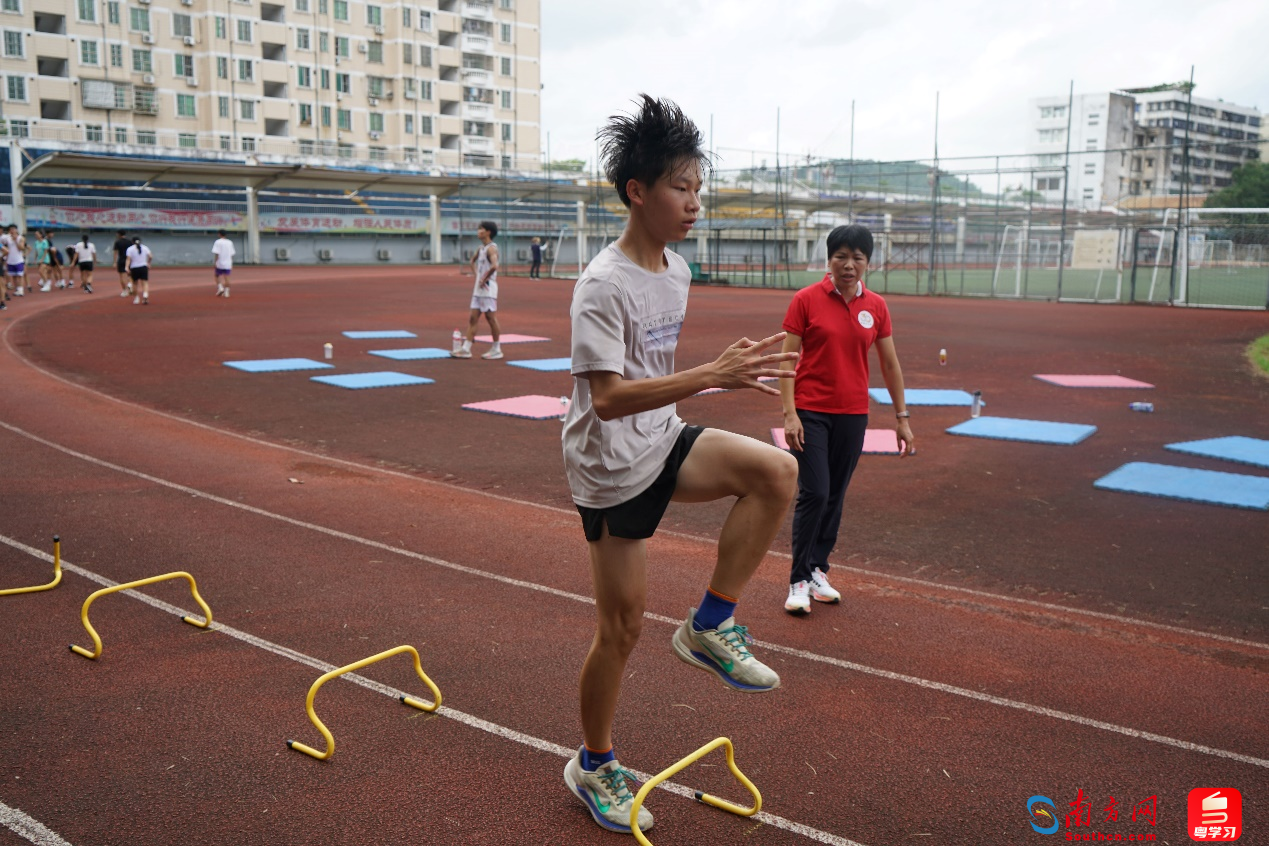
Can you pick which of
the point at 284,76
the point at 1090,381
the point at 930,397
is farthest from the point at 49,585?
the point at 284,76

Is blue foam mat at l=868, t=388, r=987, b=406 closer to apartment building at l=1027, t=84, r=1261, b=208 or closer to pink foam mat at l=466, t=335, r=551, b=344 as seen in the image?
pink foam mat at l=466, t=335, r=551, b=344

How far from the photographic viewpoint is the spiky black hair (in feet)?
9.84

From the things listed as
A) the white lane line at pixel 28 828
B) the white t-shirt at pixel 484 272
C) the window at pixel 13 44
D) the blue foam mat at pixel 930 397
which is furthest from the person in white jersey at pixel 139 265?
the window at pixel 13 44

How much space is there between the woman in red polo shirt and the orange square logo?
2213mm

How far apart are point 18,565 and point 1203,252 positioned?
42037mm

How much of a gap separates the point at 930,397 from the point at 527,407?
16.8 ft

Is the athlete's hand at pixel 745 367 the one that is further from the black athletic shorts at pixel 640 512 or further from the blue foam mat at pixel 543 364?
the blue foam mat at pixel 543 364

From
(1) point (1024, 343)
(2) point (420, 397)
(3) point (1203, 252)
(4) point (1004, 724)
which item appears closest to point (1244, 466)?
(4) point (1004, 724)

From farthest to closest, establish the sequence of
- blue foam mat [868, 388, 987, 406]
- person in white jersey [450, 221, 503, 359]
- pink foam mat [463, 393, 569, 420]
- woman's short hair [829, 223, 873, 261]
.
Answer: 1. person in white jersey [450, 221, 503, 359]
2. blue foam mat [868, 388, 987, 406]
3. pink foam mat [463, 393, 569, 420]
4. woman's short hair [829, 223, 873, 261]

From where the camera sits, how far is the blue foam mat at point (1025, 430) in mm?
10289

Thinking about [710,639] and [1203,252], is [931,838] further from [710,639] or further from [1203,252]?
[1203,252]

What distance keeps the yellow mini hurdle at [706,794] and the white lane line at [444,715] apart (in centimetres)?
6

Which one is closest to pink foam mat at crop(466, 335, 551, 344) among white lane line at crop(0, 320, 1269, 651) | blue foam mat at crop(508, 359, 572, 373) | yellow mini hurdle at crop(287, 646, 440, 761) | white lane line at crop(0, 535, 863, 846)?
blue foam mat at crop(508, 359, 572, 373)

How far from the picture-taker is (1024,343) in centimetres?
2011
